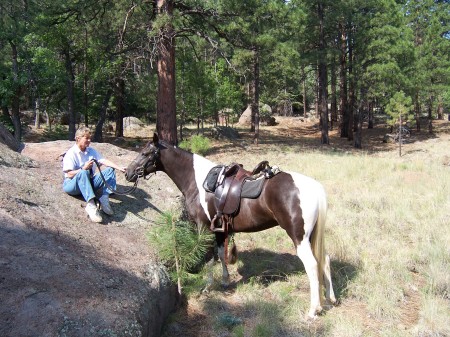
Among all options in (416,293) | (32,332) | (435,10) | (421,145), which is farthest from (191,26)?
(435,10)

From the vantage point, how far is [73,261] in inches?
148

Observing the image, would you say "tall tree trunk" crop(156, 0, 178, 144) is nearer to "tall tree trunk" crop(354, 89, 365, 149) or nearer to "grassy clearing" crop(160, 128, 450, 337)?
"grassy clearing" crop(160, 128, 450, 337)

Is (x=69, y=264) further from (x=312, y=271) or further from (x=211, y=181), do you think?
(x=312, y=271)

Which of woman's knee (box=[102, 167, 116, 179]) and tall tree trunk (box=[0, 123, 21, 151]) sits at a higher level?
tall tree trunk (box=[0, 123, 21, 151])

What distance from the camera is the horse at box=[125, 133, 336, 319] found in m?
4.59

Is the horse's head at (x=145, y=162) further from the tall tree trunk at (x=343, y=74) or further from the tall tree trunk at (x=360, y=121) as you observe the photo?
the tall tree trunk at (x=360, y=121)

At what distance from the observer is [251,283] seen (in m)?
5.51

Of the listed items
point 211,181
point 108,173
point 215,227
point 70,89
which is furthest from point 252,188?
point 70,89

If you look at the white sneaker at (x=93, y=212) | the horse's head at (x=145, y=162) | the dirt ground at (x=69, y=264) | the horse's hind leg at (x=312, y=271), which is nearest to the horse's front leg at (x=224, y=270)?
the dirt ground at (x=69, y=264)

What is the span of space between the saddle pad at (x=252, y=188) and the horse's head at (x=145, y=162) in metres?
1.38

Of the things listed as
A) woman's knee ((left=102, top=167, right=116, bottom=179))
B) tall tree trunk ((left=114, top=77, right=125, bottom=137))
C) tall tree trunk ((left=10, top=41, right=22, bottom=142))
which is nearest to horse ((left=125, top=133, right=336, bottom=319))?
woman's knee ((left=102, top=167, right=116, bottom=179))

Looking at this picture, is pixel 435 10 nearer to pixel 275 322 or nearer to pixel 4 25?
pixel 4 25

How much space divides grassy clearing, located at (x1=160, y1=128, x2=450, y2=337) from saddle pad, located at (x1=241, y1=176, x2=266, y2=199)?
52.7 inches

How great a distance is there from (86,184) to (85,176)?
0.38ft
